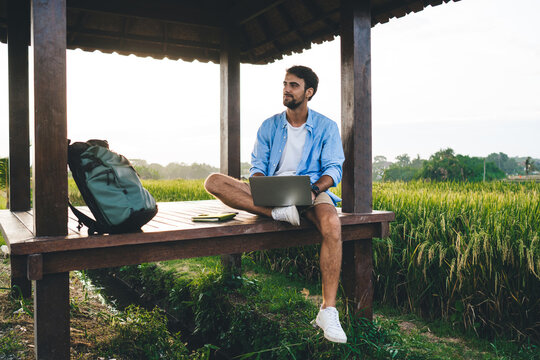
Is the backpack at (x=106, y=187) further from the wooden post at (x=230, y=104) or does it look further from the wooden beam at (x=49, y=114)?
the wooden post at (x=230, y=104)

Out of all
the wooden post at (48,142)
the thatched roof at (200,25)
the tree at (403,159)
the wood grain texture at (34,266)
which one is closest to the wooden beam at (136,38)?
the thatched roof at (200,25)

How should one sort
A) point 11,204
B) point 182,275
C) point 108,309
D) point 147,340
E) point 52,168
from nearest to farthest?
point 52,168, point 147,340, point 11,204, point 108,309, point 182,275

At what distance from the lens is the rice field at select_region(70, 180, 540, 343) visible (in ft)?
11.5

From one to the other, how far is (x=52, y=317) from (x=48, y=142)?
0.97 metres

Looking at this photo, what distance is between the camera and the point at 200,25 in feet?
16.3

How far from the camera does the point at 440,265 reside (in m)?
3.88

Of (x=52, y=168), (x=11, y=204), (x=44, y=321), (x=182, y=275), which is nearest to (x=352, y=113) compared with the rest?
(x=52, y=168)

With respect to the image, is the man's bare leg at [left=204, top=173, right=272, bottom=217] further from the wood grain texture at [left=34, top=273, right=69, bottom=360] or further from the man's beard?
the wood grain texture at [left=34, top=273, right=69, bottom=360]

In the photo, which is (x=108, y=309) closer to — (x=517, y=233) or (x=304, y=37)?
(x=304, y=37)

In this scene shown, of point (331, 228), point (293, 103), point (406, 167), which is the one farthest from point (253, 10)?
point (406, 167)

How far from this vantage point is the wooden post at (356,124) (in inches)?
137

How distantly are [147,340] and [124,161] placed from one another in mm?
1642

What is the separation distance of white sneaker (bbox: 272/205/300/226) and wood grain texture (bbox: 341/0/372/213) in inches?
26.7

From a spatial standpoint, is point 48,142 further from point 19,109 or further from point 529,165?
point 529,165
